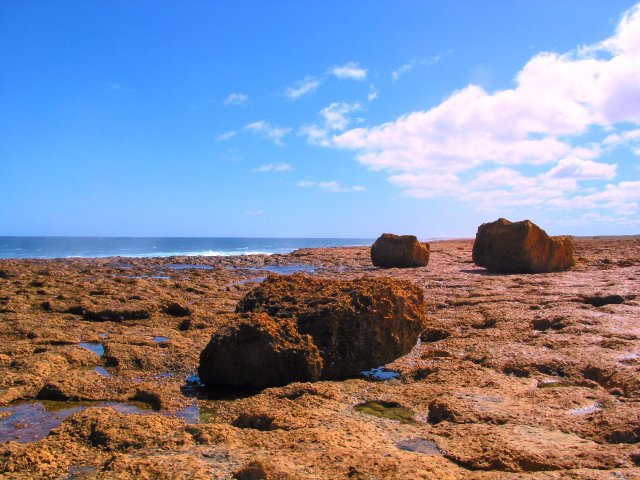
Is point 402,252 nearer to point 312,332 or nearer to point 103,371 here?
point 312,332

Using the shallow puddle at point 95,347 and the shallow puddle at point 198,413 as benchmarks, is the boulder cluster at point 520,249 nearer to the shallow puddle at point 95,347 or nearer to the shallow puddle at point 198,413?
the shallow puddle at point 95,347

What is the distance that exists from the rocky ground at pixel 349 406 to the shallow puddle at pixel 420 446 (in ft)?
0.05

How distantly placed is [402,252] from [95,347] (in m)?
13.8

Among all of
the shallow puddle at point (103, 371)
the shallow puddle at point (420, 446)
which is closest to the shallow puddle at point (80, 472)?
the shallow puddle at point (420, 446)

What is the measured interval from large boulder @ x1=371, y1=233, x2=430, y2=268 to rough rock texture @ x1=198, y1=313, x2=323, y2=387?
14106 mm

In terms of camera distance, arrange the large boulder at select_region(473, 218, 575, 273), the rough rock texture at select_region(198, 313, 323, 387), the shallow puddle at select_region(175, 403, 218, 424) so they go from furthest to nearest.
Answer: the large boulder at select_region(473, 218, 575, 273) → the rough rock texture at select_region(198, 313, 323, 387) → the shallow puddle at select_region(175, 403, 218, 424)

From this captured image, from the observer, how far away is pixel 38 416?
4.17m

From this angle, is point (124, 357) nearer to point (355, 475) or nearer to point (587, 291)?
point (355, 475)

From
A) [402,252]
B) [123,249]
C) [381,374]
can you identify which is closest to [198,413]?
[381,374]

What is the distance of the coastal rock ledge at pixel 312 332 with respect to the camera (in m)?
5.00

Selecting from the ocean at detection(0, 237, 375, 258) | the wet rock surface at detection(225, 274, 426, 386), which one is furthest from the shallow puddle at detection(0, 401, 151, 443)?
the ocean at detection(0, 237, 375, 258)

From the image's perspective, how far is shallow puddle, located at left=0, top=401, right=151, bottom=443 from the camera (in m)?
3.78

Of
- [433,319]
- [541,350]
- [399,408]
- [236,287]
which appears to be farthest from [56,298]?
[541,350]

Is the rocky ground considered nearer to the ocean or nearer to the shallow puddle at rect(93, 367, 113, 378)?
the shallow puddle at rect(93, 367, 113, 378)
